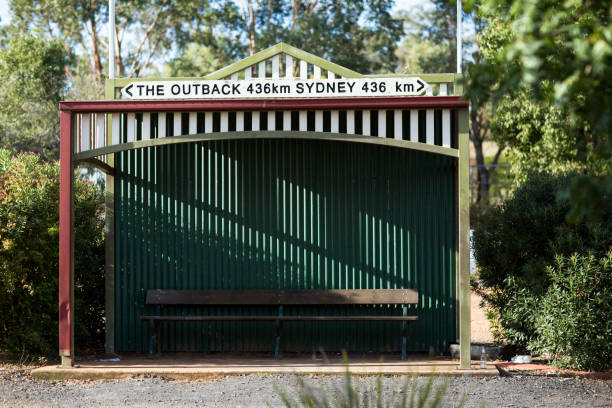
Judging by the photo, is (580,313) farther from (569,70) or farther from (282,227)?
(569,70)

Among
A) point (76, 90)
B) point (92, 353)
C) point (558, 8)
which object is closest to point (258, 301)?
point (92, 353)

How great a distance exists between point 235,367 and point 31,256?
273 centimetres

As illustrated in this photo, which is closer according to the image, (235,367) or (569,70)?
(569,70)

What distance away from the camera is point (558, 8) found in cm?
429

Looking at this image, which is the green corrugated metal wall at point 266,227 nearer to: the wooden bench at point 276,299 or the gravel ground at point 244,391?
the wooden bench at point 276,299

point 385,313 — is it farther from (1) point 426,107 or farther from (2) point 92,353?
(2) point 92,353

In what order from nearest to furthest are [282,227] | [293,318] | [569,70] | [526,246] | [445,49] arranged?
[569,70], [526,246], [293,318], [282,227], [445,49]

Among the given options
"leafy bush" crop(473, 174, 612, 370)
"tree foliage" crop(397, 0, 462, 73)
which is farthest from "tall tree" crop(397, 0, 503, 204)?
"leafy bush" crop(473, 174, 612, 370)

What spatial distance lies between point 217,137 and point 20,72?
632 inches

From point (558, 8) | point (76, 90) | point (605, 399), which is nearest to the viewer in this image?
point (558, 8)

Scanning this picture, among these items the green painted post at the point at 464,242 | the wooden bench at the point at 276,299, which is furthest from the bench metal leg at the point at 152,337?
the green painted post at the point at 464,242

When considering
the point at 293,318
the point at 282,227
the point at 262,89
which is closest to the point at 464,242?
the point at 293,318

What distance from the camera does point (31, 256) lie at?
8898mm

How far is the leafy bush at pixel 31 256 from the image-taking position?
882 cm
